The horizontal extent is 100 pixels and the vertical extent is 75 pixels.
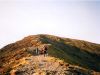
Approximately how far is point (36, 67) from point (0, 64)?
92.1 ft

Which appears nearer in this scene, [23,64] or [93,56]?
[23,64]

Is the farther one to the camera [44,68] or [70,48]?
[70,48]

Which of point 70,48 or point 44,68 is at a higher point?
point 44,68

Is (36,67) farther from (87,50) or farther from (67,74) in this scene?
(87,50)

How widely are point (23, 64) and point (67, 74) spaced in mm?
15681

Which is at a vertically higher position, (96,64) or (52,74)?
(52,74)

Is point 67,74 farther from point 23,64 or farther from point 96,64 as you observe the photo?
point 96,64

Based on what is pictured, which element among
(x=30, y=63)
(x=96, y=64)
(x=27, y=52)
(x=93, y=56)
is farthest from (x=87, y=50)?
(x=30, y=63)

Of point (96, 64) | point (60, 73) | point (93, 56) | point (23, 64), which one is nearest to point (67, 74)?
point (60, 73)

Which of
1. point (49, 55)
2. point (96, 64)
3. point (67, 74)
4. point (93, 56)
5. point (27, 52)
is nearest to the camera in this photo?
point (67, 74)

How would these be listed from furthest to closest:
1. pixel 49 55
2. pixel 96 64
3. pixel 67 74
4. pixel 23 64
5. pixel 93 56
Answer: pixel 93 56
pixel 96 64
pixel 49 55
pixel 23 64
pixel 67 74

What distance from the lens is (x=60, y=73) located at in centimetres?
7350

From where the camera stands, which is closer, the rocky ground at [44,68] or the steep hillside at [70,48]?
the rocky ground at [44,68]

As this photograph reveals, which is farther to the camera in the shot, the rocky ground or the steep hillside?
the steep hillside
